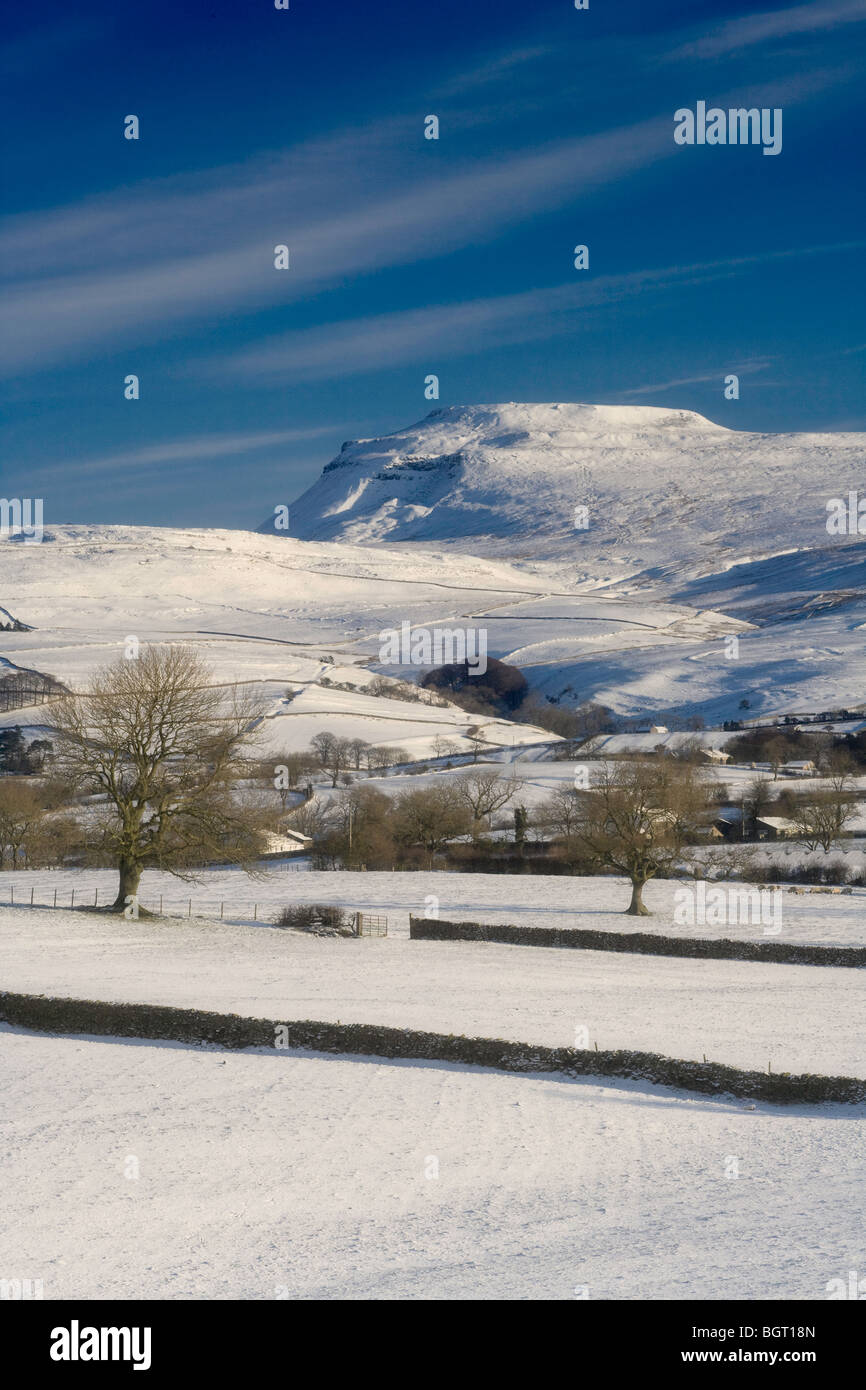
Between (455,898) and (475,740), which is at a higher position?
(475,740)

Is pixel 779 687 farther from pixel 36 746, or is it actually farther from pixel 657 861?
pixel 657 861

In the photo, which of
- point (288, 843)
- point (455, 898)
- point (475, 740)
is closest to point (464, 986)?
point (455, 898)

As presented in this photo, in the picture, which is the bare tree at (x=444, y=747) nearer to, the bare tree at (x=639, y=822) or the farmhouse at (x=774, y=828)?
the farmhouse at (x=774, y=828)

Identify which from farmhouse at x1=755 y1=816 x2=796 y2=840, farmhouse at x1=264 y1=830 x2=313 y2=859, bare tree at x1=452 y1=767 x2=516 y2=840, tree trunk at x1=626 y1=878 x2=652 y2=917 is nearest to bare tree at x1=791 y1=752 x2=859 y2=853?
farmhouse at x1=755 y1=816 x2=796 y2=840

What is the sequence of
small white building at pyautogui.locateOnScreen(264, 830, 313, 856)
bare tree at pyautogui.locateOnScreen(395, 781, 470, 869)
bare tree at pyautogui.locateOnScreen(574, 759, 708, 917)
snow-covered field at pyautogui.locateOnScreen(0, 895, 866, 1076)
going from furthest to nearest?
bare tree at pyautogui.locateOnScreen(395, 781, 470, 869) → small white building at pyautogui.locateOnScreen(264, 830, 313, 856) → bare tree at pyautogui.locateOnScreen(574, 759, 708, 917) → snow-covered field at pyautogui.locateOnScreen(0, 895, 866, 1076)

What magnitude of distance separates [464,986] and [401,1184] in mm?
14819

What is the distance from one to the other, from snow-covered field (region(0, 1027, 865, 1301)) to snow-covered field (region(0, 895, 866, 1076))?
3.55 metres

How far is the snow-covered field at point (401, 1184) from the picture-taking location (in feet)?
40.8

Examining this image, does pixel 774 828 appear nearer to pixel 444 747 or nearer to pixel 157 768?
pixel 157 768

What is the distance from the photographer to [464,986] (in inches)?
1195

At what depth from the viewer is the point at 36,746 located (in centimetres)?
9962

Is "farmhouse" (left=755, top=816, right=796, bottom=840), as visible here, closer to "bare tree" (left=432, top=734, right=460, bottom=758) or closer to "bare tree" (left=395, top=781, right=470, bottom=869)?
"bare tree" (left=395, top=781, right=470, bottom=869)

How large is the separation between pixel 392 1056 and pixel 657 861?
28.4 m

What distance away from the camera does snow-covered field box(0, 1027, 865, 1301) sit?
12438mm
